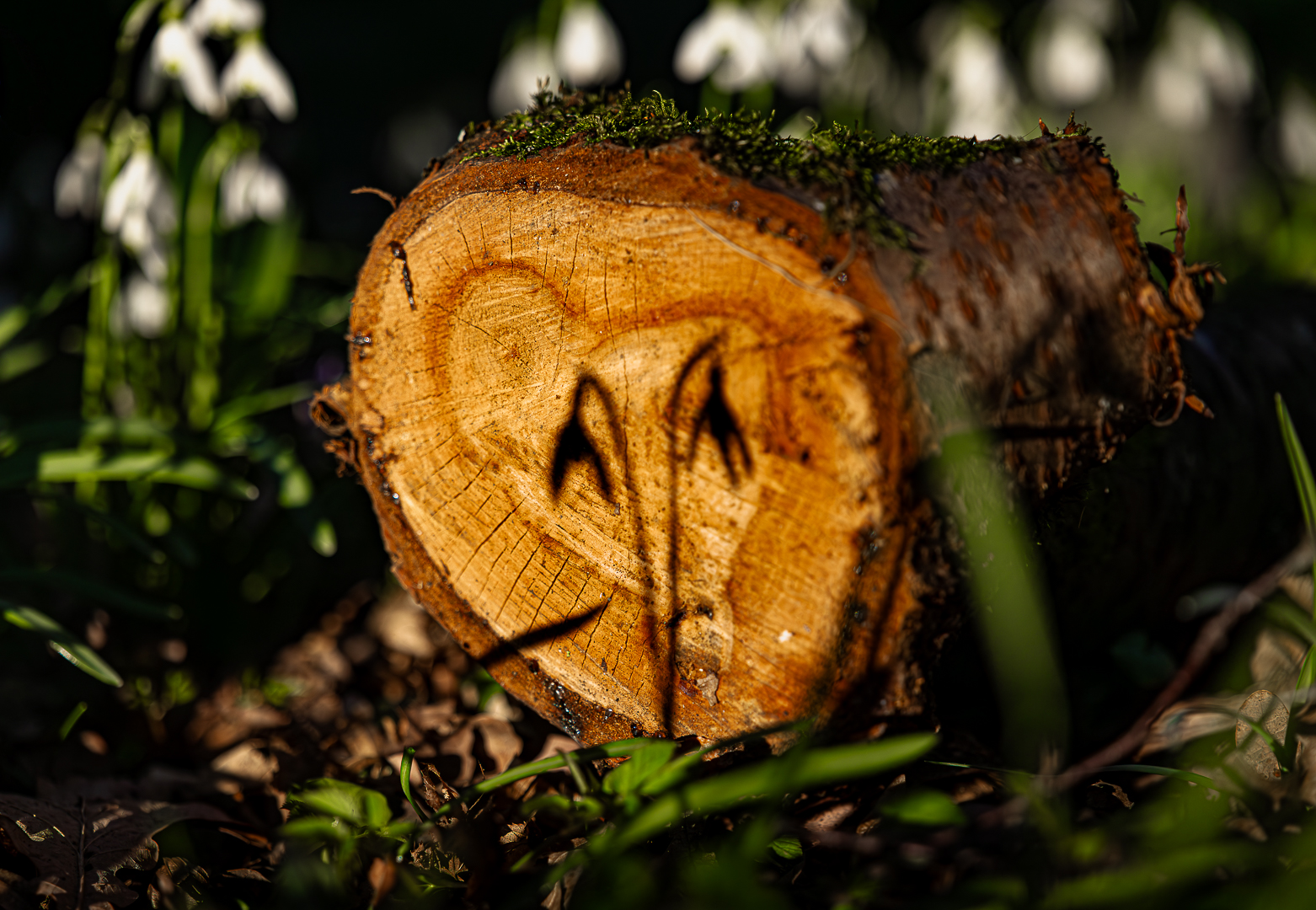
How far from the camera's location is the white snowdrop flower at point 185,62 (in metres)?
1.53

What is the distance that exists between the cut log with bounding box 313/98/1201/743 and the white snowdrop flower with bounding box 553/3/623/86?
97 centimetres

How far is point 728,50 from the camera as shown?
1.86m

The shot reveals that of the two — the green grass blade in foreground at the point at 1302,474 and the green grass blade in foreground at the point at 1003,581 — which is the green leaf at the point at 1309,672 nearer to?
the green grass blade in foreground at the point at 1302,474

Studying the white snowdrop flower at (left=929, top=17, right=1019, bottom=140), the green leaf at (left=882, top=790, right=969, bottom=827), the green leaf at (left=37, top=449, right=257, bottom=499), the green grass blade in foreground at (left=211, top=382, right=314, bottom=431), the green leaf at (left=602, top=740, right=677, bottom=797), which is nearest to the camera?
the green leaf at (left=882, top=790, right=969, bottom=827)

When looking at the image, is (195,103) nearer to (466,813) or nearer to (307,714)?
(307,714)

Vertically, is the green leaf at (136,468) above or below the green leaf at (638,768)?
above

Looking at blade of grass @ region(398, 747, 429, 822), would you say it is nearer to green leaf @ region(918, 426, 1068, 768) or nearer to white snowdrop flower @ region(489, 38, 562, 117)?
green leaf @ region(918, 426, 1068, 768)

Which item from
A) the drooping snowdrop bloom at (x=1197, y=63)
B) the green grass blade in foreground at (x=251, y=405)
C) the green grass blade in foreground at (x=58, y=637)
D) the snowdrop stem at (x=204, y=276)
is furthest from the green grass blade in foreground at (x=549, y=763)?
the drooping snowdrop bloom at (x=1197, y=63)

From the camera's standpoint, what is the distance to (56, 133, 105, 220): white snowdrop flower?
1.72 meters

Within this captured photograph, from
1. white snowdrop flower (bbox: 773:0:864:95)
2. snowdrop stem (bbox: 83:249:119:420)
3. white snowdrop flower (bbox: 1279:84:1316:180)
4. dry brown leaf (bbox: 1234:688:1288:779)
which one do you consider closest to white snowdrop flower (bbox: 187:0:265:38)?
snowdrop stem (bbox: 83:249:119:420)

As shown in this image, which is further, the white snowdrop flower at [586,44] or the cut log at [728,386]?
the white snowdrop flower at [586,44]

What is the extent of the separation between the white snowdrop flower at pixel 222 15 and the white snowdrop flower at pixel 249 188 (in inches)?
10.7

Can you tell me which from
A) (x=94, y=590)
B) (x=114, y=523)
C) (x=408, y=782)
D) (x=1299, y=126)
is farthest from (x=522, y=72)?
(x=1299, y=126)

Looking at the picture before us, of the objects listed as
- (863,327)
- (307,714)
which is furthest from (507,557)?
(307,714)
